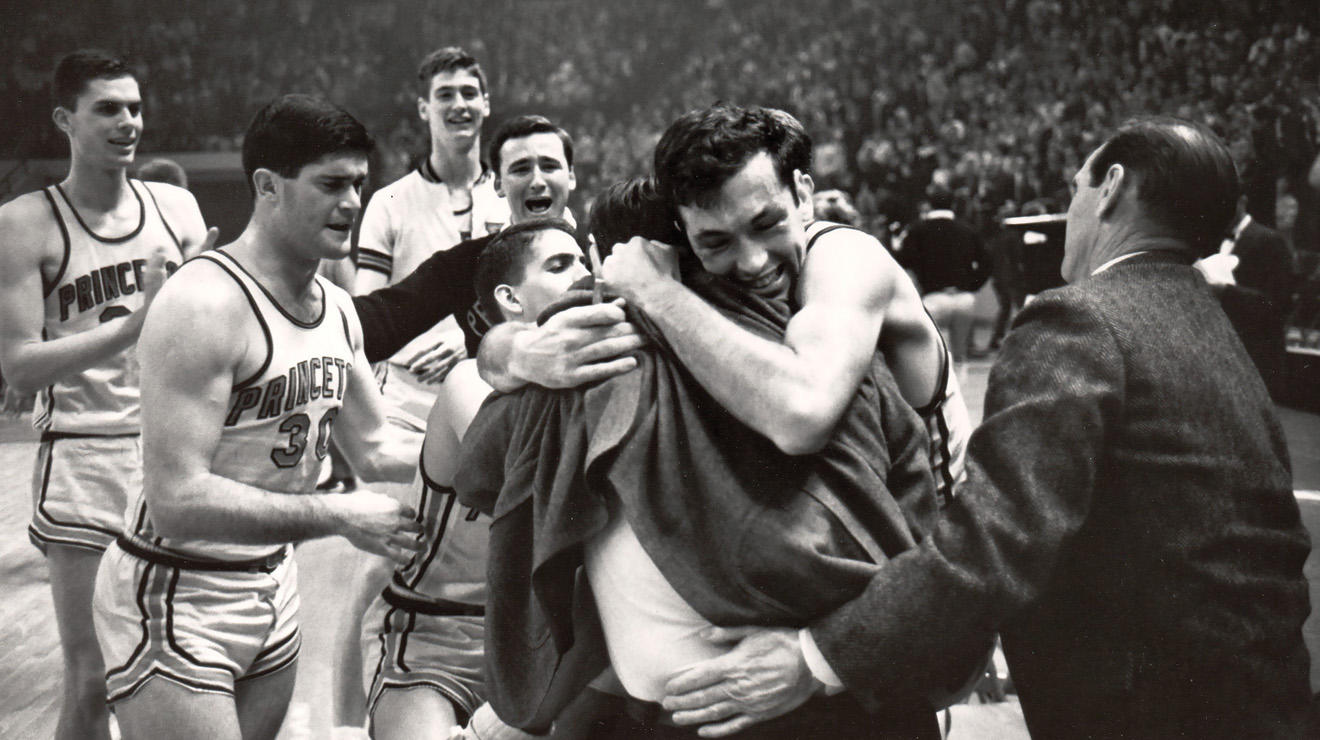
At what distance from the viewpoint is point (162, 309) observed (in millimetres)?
1873

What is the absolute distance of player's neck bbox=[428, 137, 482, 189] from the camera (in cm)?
389

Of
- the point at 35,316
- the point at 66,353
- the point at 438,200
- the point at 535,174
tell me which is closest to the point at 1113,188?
the point at 535,174

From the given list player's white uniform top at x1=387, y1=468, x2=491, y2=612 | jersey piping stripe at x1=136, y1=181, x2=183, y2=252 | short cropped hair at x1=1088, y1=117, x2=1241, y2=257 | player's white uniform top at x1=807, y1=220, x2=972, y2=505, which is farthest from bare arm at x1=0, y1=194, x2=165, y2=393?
short cropped hair at x1=1088, y1=117, x2=1241, y2=257

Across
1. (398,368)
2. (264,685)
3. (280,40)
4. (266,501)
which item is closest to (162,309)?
(266,501)

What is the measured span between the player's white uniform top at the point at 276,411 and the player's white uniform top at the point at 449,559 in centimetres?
23

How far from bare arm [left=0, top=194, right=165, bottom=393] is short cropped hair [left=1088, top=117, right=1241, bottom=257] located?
7.14 feet

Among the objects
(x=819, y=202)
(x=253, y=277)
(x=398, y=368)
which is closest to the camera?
(x=253, y=277)

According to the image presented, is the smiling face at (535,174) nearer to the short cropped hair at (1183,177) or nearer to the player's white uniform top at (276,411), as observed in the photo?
the player's white uniform top at (276,411)

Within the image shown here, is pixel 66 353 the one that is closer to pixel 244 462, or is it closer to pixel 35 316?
pixel 35 316

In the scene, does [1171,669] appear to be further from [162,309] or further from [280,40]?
[280,40]

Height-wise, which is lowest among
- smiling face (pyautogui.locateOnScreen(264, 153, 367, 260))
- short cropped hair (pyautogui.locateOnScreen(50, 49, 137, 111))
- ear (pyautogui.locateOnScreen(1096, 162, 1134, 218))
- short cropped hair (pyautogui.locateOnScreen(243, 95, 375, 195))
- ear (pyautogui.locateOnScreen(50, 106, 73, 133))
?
ear (pyautogui.locateOnScreen(1096, 162, 1134, 218))

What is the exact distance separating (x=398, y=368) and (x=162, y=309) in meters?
2.26

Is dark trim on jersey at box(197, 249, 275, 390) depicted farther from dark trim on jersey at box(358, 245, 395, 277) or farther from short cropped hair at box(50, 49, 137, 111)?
dark trim on jersey at box(358, 245, 395, 277)

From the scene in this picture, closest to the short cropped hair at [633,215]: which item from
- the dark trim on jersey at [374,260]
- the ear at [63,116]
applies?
the ear at [63,116]
